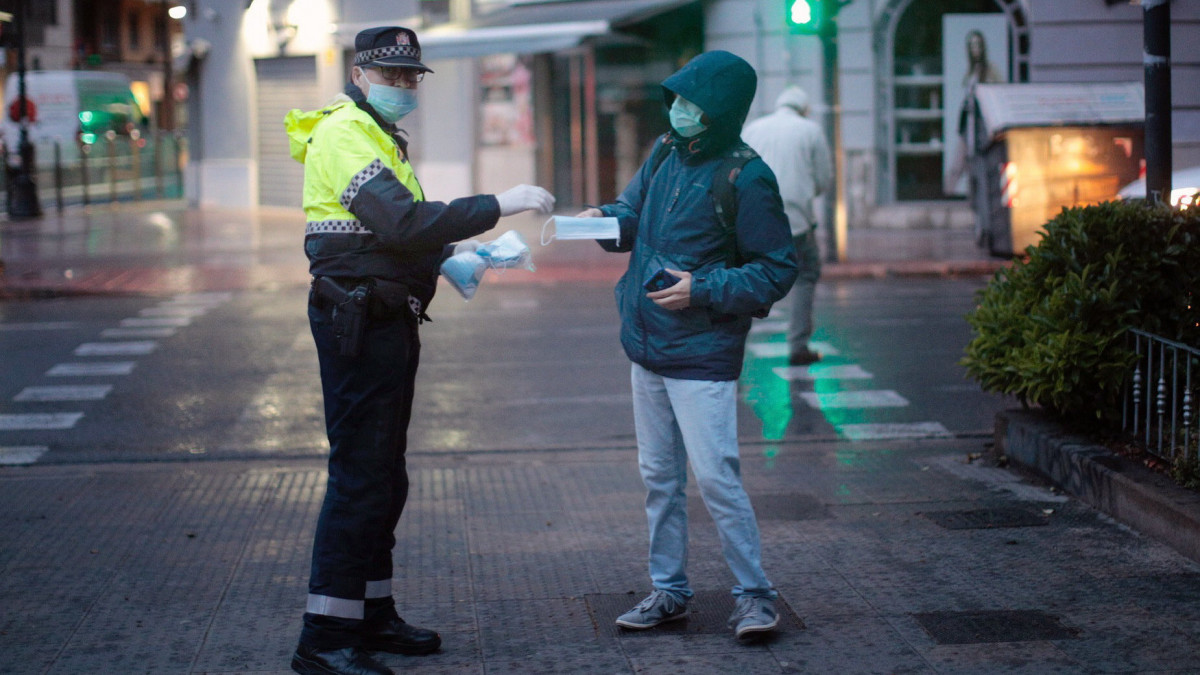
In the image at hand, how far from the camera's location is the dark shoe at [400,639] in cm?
462

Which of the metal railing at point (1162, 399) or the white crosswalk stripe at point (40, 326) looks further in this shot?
the white crosswalk stripe at point (40, 326)

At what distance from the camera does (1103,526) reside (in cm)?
599

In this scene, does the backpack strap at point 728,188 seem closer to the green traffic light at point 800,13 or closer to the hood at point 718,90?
the hood at point 718,90

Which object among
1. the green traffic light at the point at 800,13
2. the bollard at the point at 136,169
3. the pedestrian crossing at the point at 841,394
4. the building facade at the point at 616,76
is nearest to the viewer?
the pedestrian crossing at the point at 841,394

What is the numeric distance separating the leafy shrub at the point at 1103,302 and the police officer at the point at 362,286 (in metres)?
3.13

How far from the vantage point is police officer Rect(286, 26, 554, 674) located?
170 inches

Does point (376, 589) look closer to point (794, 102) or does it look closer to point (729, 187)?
point (729, 187)

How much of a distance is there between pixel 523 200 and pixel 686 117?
615mm

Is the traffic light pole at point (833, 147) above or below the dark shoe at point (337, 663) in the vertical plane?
above

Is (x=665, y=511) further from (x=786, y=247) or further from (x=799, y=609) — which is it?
(x=786, y=247)

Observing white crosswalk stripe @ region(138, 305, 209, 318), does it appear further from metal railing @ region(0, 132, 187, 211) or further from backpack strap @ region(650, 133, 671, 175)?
metal railing @ region(0, 132, 187, 211)

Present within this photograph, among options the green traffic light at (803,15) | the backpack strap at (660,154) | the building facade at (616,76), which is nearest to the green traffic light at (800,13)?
the green traffic light at (803,15)

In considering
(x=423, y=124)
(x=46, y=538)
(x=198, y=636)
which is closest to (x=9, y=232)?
(x=423, y=124)

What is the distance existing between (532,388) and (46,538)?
4.25 metres
